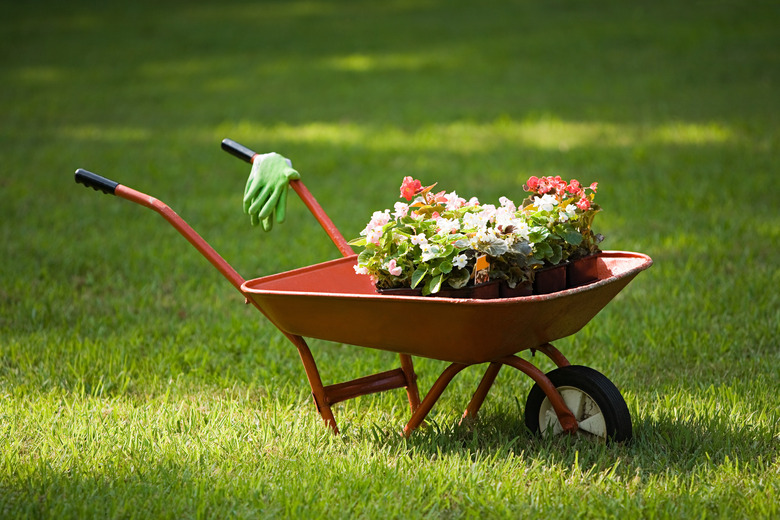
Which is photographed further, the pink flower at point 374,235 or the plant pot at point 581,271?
the plant pot at point 581,271

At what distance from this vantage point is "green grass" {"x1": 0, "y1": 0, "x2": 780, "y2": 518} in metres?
2.70

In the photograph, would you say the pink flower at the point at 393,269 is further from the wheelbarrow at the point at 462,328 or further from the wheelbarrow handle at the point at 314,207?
the wheelbarrow handle at the point at 314,207

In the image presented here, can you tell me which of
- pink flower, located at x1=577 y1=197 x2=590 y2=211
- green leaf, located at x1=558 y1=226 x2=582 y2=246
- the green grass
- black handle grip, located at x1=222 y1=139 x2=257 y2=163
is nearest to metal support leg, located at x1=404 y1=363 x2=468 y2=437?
the green grass

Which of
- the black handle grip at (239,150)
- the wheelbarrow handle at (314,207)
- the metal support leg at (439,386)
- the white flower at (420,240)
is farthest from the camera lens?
the black handle grip at (239,150)

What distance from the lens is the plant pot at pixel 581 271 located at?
9.80 ft

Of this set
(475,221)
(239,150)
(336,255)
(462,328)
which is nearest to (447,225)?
(475,221)

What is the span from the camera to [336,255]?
5531mm

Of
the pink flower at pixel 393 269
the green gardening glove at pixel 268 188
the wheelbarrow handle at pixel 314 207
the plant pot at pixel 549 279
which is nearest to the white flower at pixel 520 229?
the plant pot at pixel 549 279

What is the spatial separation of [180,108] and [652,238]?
6733mm

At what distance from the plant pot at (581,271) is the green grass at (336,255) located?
0.52 m

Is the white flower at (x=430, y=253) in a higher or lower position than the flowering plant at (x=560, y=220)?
lower

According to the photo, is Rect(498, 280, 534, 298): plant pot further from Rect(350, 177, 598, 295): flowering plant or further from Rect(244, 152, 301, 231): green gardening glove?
Rect(244, 152, 301, 231): green gardening glove

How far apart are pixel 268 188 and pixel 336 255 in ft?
7.77

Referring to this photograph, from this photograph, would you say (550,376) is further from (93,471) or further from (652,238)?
(652,238)
